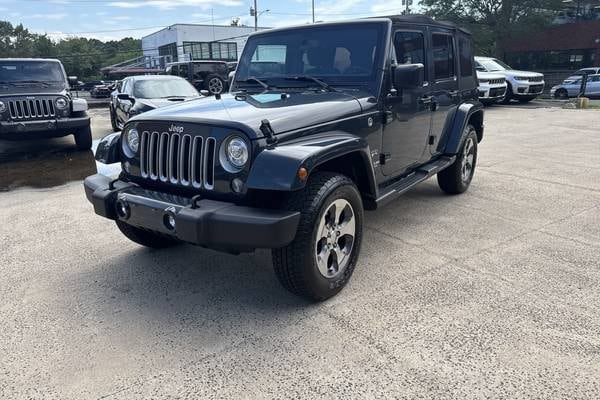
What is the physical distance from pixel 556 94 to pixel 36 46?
252 feet

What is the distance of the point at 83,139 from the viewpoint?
957 centimetres

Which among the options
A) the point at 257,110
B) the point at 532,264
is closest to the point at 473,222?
the point at 532,264

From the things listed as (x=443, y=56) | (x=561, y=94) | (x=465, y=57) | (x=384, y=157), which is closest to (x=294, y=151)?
(x=384, y=157)

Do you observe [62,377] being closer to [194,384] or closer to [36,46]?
[194,384]

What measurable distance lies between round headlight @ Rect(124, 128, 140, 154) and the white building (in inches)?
2083

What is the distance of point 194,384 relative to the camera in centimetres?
248

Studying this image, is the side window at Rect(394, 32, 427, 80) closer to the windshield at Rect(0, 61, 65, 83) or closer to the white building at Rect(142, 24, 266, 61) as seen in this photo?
the windshield at Rect(0, 61, 65, 83)

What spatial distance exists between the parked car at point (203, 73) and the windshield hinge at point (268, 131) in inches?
676

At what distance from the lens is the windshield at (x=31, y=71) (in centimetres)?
941

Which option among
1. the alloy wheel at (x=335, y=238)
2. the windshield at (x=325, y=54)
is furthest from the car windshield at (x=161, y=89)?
the alloy wheel at (x=335, y=238)

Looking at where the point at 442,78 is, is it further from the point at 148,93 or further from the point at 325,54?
the point at 148,93

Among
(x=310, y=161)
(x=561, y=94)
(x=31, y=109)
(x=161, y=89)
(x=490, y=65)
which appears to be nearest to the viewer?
(x=310, y=161)

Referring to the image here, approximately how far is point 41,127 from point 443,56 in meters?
7.17

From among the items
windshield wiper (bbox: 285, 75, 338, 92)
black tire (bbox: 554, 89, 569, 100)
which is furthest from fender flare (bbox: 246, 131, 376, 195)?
black tire (bbox: 554, 89, 569, 100)
